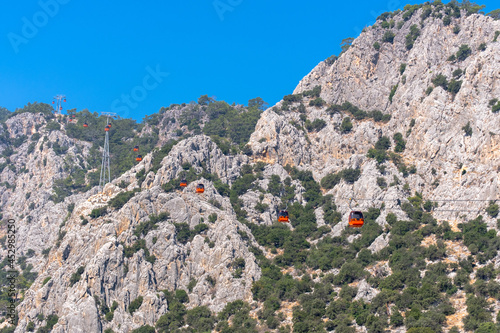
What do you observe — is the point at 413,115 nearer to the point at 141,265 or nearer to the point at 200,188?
the point at 200,188

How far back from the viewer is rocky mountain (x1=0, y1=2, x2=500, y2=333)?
3425 inches

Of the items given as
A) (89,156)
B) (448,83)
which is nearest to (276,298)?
(448,83)

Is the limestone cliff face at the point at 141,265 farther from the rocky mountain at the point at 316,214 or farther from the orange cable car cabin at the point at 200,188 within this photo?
the orange cable car cabin at the point at 200,188

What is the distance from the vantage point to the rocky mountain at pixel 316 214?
285 ft

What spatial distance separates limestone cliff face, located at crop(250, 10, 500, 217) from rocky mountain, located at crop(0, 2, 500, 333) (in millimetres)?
313


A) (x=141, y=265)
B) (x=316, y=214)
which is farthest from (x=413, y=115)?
(x=141, y=265)

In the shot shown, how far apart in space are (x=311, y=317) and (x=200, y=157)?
1937 inches

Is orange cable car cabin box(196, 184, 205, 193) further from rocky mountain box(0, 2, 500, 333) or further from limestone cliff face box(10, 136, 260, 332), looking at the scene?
rocky mountain box(0, 2, 500, 333)

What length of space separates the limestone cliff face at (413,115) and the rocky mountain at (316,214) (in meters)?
0.31

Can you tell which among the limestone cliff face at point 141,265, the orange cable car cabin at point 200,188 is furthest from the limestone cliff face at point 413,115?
the limestone cliff face at point 141,265

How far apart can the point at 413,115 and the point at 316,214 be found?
28996 mm

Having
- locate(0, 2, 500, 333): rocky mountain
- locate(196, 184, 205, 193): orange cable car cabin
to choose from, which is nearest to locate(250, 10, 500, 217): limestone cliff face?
locate(0, 2, 500, 333): rocky mountain

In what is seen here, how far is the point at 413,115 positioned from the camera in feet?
391

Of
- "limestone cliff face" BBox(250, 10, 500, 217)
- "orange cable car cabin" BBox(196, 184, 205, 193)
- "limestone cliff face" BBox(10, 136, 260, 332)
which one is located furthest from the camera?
"orange cable car cabin" BBox(196, 184, 205, 193)
